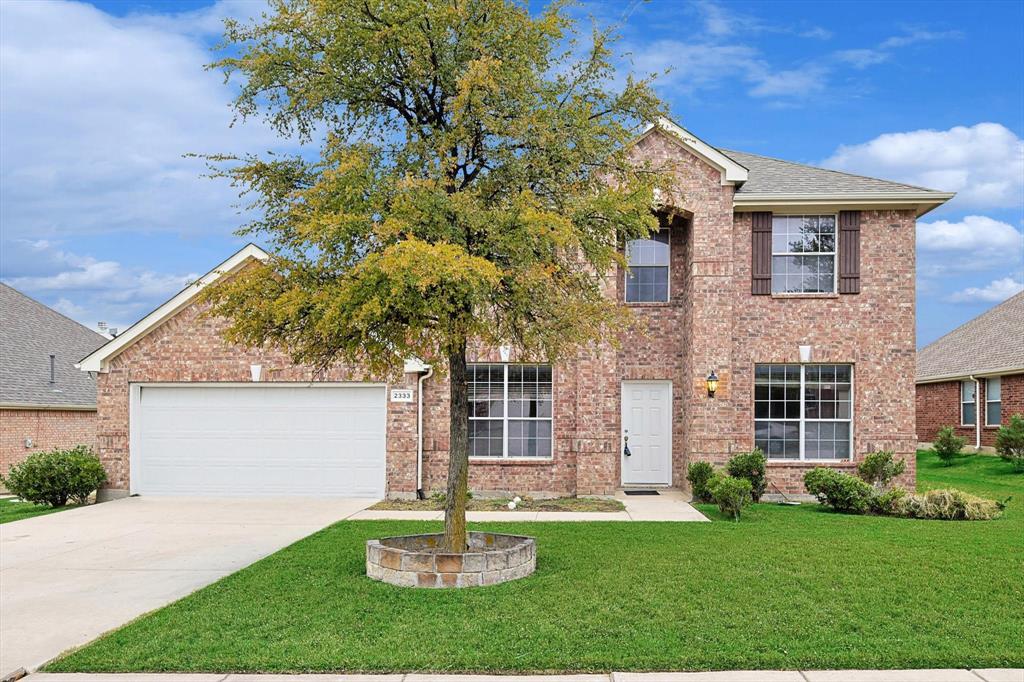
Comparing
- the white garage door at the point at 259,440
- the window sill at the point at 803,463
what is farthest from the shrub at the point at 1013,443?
the white garage door at the point at 259,440

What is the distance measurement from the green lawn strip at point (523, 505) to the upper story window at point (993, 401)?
51.4 feet

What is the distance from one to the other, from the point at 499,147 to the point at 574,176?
0.92 meters

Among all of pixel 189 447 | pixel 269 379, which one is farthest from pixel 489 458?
pixel 189 447

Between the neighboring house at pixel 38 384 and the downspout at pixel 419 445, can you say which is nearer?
the downspout at pixel 419 445

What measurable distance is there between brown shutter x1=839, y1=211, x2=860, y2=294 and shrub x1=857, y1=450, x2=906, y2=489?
3.28m

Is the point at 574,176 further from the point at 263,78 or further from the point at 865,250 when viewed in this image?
the point at 865,250

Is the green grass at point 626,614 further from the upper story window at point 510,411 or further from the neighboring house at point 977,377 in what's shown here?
the neighboring house at point 977,377

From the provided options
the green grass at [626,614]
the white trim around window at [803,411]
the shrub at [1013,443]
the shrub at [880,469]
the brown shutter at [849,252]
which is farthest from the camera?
the shrub at [1013,443]

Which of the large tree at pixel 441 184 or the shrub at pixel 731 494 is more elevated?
the large tree at pixel 441 184

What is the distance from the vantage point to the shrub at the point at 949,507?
13.8 m

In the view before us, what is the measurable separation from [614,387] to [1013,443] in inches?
474

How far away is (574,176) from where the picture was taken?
945 centimetres

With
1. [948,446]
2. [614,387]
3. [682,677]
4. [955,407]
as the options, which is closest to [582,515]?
[614,387]

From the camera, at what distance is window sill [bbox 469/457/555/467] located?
16.5m
